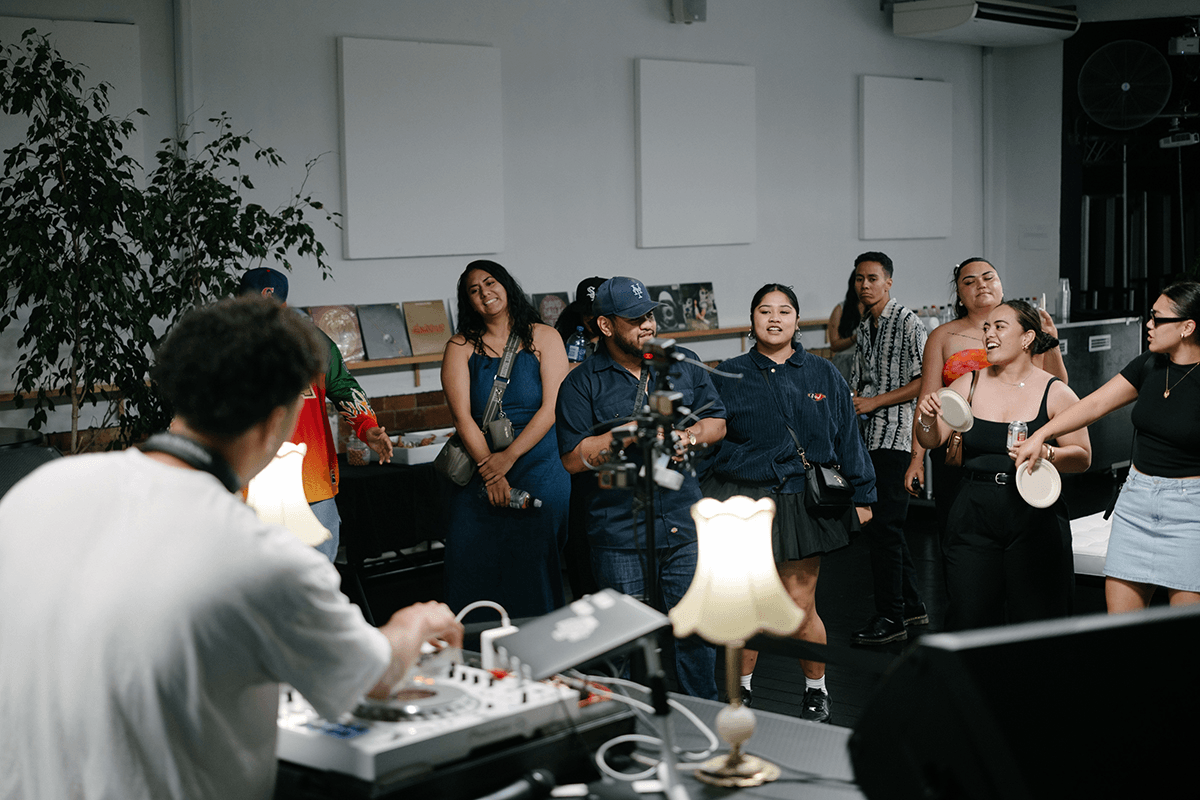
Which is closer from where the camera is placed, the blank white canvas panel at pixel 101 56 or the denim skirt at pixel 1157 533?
the denim skirt at pixel 1157 533

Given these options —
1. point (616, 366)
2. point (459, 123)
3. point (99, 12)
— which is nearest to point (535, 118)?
point (459, 123)

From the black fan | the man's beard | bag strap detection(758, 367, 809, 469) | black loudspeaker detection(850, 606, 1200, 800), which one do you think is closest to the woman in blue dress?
the man's beard

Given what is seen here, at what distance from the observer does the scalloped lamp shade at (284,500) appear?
239cm

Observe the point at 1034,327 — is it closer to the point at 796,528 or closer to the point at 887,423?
the point at 796,528

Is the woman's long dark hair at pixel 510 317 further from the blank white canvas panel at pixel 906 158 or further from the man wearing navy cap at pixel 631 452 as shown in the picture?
the blank white canvas panel at pixel 906 158

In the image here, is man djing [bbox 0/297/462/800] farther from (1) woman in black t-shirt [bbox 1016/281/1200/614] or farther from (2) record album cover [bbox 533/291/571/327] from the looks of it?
(2) record album cover [bbox 533/291/571/327]

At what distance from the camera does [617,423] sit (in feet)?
11.1

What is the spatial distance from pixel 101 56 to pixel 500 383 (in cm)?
273

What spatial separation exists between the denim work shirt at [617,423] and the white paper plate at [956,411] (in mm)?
699

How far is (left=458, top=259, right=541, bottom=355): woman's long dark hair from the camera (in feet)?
13.1

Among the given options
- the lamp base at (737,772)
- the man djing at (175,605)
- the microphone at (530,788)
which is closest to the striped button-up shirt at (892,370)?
the lamp base at (737,772)

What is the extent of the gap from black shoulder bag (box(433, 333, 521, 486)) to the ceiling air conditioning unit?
555 cm

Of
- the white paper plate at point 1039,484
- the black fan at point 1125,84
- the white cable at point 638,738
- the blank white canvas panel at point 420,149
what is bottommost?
the white cable at point 638,738

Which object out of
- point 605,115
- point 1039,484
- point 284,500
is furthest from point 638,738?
point 605,115
